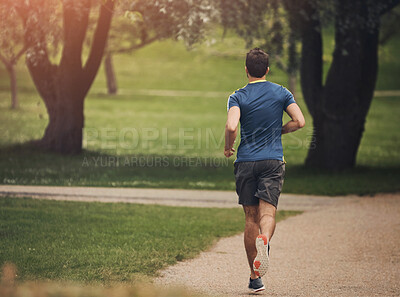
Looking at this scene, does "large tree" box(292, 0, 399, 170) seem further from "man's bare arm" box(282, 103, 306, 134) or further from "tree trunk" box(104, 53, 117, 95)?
"tree trunk" box(104, 53, 117, 95)

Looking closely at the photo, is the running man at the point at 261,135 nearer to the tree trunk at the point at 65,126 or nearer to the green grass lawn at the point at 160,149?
the green grass lawn at the point at 160,149

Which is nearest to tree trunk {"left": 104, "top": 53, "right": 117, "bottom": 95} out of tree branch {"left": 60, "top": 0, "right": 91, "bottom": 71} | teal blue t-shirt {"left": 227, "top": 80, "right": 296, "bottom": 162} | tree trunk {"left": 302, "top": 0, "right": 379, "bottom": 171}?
tree branch {"left": 60, "top": 0, "right": 91, "bottom": 71}

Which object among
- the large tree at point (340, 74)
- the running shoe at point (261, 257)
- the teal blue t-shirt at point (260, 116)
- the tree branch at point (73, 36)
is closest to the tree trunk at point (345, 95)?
the large tree at point (340, 74)

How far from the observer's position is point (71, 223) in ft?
32.9

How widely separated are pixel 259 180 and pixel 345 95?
10928 mm

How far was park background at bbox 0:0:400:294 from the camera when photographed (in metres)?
8.06

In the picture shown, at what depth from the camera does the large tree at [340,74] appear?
1662cm

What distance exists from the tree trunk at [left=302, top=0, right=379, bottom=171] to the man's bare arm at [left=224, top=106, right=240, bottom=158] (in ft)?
35.0

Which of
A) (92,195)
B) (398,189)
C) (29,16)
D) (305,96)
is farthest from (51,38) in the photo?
(398,189)

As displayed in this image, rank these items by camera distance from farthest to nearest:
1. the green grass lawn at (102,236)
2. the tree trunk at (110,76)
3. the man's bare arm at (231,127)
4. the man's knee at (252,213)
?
the tree trunk at (110,76)
the green grass lawn at (102,236)
the man's knee at (252,213)
the man's bare arm at (231,127)

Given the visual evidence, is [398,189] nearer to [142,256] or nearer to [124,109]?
[142,256]

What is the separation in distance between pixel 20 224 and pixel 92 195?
3.08 metres

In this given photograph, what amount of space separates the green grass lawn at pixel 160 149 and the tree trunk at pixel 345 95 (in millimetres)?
637

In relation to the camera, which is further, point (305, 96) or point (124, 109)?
point (124, 109)
